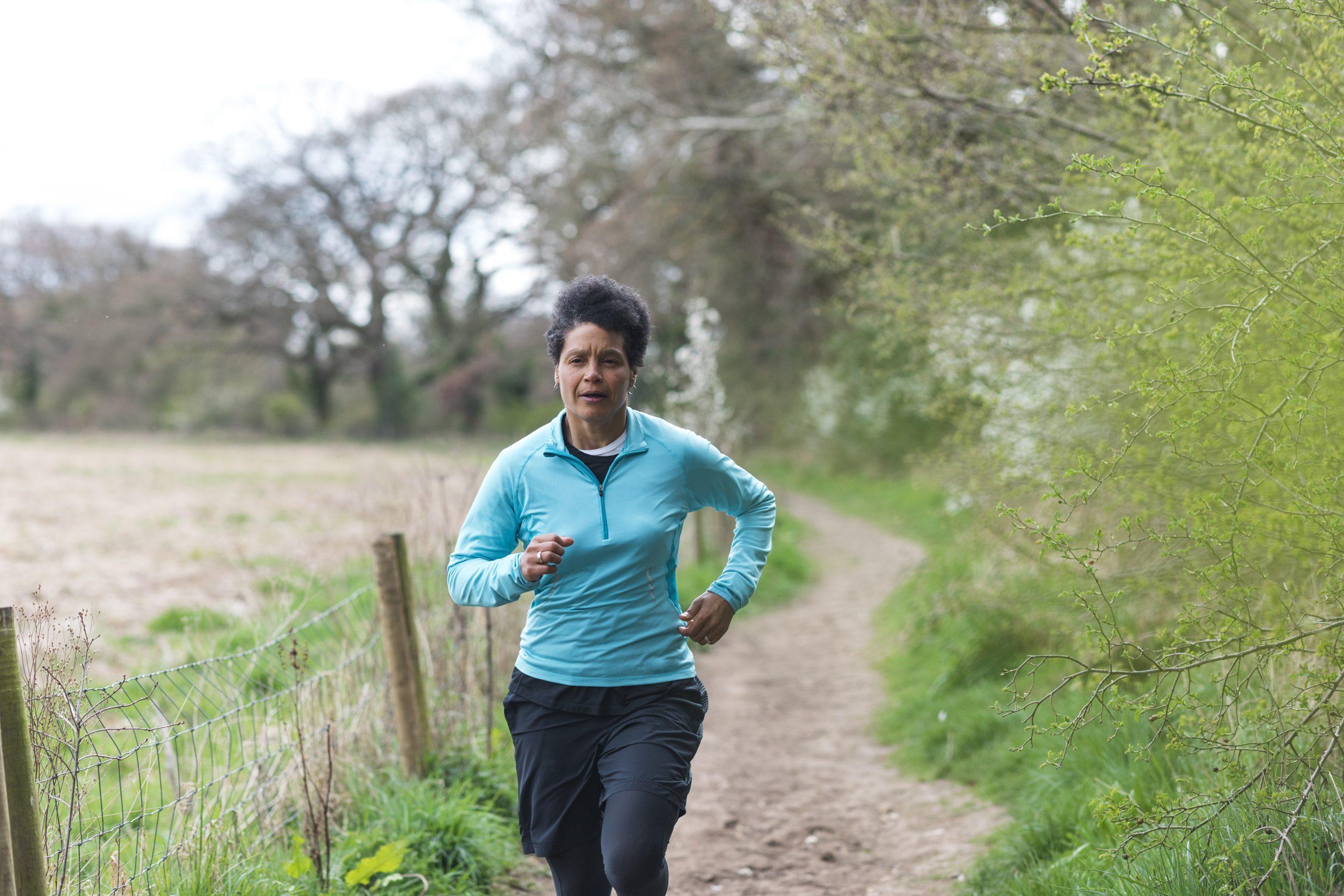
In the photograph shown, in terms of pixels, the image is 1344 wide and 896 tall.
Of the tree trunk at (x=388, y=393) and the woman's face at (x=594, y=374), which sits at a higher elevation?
the woman's face at (x=594, y=374)

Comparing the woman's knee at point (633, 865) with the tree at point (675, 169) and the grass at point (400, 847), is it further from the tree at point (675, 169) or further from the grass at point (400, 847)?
the tree at point (675, 169)

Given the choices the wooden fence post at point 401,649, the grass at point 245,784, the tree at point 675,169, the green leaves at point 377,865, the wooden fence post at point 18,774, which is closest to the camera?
the wooden fence post at point 18,774

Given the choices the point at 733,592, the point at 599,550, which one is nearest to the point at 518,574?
the point at 599,550

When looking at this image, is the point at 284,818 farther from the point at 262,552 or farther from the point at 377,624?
the point at 262,552

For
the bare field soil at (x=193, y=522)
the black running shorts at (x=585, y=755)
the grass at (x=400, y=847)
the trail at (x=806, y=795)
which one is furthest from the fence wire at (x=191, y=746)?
the trail at (x=806, y=795)

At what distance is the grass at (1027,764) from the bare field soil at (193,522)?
2.91 meters

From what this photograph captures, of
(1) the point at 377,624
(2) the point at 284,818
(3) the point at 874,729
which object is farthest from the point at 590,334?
(3) the point at 874,729

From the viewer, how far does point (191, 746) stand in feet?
18.0

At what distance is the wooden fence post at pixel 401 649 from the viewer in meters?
4.67

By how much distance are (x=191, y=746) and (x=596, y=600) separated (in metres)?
3.51

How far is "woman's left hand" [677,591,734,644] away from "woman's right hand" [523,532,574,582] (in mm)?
398

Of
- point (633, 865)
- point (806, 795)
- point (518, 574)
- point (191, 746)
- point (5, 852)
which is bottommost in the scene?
point (806, 795)

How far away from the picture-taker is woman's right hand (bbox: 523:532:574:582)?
2.73 meters

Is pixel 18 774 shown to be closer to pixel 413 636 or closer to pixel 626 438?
pixel 626 438
